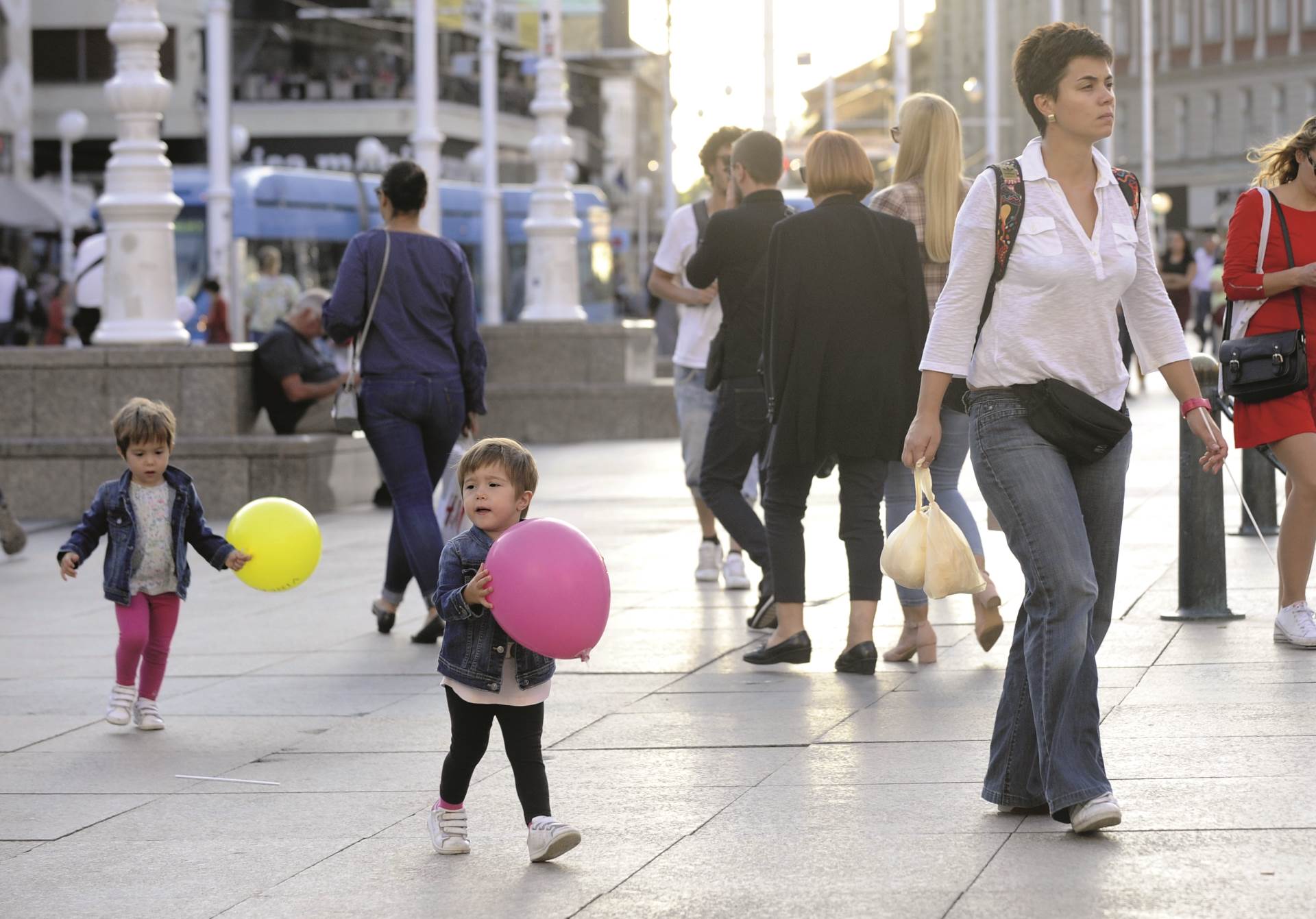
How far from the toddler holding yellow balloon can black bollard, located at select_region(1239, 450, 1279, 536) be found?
5737mm

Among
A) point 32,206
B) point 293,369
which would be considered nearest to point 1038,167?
point 293,369

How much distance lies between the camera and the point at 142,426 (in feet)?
22.8

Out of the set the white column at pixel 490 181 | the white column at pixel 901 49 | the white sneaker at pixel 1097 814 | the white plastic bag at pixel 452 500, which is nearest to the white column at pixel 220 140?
the white column at pixel 490 181

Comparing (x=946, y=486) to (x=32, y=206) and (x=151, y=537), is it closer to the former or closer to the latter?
(x=151, y=537)

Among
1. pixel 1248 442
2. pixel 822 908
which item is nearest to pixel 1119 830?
pixel 822 908

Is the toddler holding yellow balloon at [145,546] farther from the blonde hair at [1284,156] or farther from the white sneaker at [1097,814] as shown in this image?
the blonde hair at [1284,156]

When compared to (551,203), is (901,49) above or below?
above

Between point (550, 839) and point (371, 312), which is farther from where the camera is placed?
point (371, 312)

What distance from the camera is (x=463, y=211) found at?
41.7 metres

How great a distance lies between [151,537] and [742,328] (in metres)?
2.63

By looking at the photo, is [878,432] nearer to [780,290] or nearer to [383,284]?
[780,290]

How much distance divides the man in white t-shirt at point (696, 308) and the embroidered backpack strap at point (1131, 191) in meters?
4.40

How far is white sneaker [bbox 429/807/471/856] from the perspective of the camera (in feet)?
16.6

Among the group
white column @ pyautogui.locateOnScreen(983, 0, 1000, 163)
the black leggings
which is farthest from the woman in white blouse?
white column @ pyautogui.locateOnScreen(983, 0, 1000, 163)
